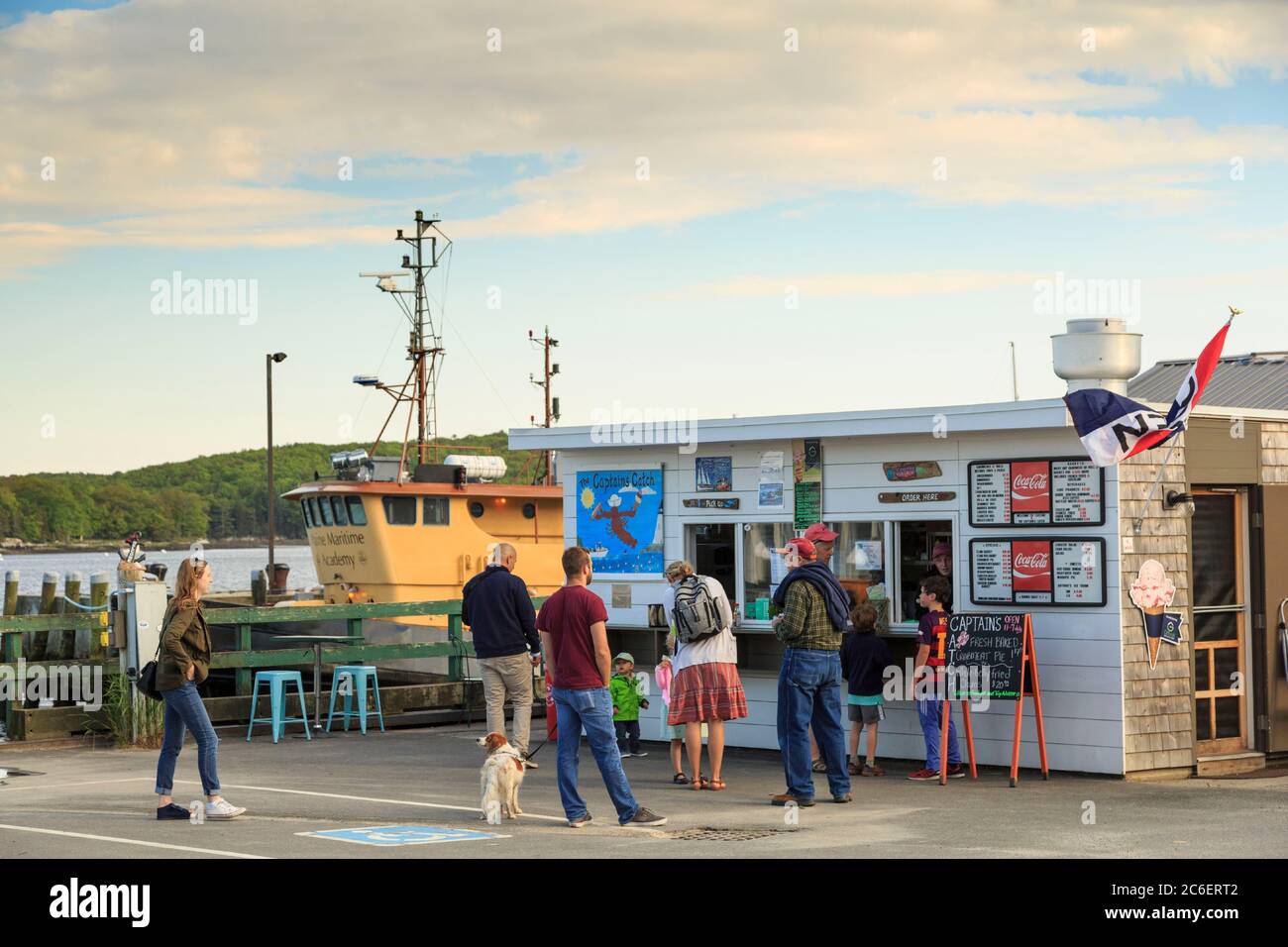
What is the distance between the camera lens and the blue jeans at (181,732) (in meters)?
11.1

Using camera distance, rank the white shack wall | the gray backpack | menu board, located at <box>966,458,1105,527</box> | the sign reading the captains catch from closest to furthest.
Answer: the gray backpack
the white shack wall
menu board, located at <box>966,458,1105,527</box>
the sign reading the captains catch

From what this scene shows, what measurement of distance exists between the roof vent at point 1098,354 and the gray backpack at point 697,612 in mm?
3205

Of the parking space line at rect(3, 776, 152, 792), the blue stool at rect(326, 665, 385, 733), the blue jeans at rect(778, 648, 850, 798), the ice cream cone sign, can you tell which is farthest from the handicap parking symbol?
the blue stool at rect(326, 665, 385, 733)

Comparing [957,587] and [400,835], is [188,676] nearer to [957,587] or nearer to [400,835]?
[400,835]

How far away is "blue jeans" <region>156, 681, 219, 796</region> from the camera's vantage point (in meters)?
11.1

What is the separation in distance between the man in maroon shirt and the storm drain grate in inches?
11.4

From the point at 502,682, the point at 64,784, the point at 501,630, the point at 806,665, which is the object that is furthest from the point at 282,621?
the point at 806,665

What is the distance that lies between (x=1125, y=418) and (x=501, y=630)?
4.83 metres

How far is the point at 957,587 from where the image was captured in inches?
543

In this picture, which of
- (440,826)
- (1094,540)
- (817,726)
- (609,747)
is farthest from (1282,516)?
(440,826)

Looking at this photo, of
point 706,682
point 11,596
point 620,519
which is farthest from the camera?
point 11,596

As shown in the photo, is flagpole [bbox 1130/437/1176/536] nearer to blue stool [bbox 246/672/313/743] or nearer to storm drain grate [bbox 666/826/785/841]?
storm drain grate [bbox 666/826/785/841]

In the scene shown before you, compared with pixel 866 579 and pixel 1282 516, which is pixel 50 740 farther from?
pixel 1282 516

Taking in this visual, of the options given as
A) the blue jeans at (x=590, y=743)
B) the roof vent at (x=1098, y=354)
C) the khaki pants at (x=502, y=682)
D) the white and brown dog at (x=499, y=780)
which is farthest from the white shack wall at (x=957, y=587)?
the white and brown dog at (x=499, y=780)
